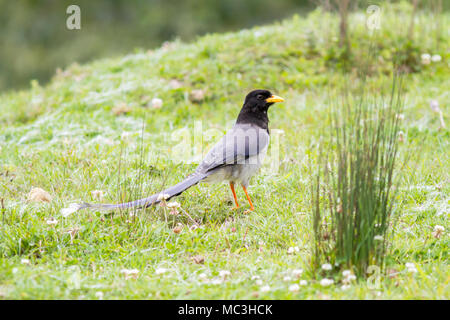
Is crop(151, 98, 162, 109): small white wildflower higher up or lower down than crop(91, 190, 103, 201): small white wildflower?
higher up

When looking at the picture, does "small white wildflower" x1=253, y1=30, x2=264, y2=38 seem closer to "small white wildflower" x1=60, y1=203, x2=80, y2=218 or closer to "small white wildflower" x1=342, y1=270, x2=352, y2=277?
"small white wildflower" x1=60, y1=203, x2=80, y2=218

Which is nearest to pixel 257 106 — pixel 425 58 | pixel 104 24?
pixel 425 58

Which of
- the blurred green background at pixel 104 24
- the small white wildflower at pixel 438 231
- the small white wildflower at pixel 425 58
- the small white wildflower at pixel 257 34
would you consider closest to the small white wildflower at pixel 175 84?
the small white wildflower at pixel 257 34

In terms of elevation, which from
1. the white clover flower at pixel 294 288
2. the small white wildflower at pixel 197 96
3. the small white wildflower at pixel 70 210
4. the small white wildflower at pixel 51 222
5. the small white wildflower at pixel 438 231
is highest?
the small white wildflower at pixel 197 96

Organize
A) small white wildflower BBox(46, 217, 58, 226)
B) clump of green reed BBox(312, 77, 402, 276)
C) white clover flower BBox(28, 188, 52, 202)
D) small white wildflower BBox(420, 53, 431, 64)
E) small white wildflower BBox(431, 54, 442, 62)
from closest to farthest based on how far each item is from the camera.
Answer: clump of green reed BBox(312, 77, 402, 276)
small white wildflower BBox(46, 217, 58, 226)
white clover flower BBox(28, 188, 52, 202)
small white wildflower BBox(420, 53, 431, 64)
small white wildflower BBox(431, 54, 442, 62)

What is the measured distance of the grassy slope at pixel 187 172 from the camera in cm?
360

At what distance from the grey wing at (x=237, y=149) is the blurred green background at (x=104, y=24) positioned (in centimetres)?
1155

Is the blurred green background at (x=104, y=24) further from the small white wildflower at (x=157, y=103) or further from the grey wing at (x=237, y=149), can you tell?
the grey wing at (x=237, y=149)

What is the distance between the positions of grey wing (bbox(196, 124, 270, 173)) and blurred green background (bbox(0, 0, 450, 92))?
11.6 metres

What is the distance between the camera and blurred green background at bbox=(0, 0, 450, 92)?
16484mm

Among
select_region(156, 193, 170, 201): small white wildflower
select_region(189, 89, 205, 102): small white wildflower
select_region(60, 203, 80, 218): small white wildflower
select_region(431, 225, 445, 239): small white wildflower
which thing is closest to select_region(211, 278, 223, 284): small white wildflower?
select_region(156, 193, 170, 201): small white wildflower

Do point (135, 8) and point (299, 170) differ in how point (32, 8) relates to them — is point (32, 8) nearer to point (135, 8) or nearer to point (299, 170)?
point (135, 8)

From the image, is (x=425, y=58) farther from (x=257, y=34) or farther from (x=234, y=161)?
(x=234, y=161)

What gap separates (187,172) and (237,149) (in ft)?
2.50
